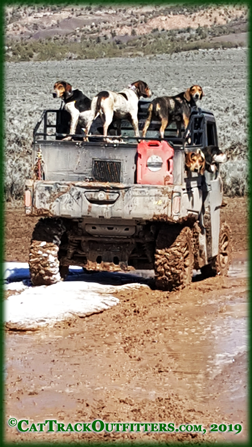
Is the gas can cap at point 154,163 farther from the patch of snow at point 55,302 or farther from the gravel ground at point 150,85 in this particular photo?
the gravel ground at point 150,85

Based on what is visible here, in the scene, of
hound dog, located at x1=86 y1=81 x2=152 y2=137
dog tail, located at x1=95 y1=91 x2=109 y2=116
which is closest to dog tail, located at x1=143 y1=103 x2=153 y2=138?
hound dog, located at x1=86 y1=81 x2=152 y2=137

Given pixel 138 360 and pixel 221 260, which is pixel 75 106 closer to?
pixel 221 260

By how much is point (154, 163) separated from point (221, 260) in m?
2.50

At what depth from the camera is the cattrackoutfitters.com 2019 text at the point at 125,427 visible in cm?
632

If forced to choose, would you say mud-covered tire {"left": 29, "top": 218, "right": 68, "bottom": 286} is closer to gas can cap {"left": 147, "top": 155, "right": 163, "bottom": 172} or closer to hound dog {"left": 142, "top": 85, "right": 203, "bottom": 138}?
gas can cap {"left": 147, "top": 155, "right": 163, "bottom": 172}

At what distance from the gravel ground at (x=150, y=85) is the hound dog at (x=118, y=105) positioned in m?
9.09

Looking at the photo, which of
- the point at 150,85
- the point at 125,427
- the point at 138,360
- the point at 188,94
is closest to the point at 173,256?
the point at 188,94

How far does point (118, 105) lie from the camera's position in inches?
452

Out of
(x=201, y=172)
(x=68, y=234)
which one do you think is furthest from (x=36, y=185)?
(x=201, y=172)

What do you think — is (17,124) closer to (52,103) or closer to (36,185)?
(52,103)

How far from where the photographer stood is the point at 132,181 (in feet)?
35.8

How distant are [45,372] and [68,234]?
3.58 m

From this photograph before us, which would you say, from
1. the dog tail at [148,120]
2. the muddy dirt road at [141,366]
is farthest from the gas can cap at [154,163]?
the muddy dirt road at [141,366]

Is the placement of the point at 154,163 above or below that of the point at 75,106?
below
